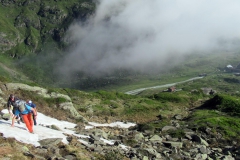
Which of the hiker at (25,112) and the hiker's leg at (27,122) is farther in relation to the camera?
the hiker at (25,112)

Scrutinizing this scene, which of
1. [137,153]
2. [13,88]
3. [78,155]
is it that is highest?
[13,88]

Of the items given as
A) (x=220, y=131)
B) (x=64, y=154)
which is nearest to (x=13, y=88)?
(x=64, y=154)

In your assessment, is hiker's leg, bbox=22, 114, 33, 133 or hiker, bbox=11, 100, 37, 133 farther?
hiker, bbox=11, 100, 37, 133

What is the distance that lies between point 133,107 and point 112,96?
115 feet

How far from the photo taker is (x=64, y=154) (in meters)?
20.8

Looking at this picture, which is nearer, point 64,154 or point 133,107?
point 64,154

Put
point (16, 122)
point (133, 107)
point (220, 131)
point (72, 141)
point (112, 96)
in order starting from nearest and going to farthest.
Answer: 1. point (72, 141)
2. point (16, 122)
3. point (220, 131)
4. point (133, 107)
5. point (112, 96)

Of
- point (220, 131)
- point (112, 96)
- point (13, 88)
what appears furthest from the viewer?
point (112, 96)

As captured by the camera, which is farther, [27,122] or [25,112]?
[25,112]

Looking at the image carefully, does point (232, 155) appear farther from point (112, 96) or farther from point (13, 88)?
point (112, 96)

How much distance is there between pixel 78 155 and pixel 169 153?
13.0 m

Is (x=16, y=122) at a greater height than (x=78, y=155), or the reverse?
(x=16, y=122)

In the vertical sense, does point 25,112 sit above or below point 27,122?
above

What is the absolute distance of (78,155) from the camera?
67.4 feet
